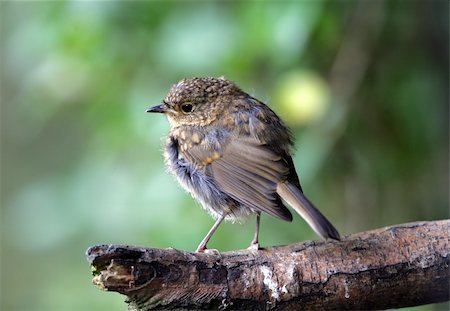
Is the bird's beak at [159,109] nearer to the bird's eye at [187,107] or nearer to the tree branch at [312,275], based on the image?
the bird's eye at [187,107]

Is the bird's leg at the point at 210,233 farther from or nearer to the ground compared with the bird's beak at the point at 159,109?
nearer to the ground

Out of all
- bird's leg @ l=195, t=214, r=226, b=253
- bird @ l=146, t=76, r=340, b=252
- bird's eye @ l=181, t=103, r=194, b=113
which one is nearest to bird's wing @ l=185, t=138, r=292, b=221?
bird @ l=146, t=76, r=340, b=252

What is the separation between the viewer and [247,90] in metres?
4.55

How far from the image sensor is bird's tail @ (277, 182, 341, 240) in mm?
3033

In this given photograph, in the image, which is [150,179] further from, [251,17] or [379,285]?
[379,285]

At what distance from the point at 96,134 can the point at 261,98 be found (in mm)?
1247

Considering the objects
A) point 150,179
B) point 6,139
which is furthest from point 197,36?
point 6,139

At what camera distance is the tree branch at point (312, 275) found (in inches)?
109

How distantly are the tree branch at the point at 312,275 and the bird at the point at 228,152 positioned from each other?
0.80ft

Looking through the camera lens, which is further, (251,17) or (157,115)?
(157,115)

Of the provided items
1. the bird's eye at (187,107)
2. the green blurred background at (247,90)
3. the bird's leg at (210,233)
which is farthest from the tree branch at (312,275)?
the bird's eye at (187,107)

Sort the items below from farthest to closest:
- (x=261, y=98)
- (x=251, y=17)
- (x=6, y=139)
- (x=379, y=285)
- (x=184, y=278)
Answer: (x=6, y=139) < (x=261, y=98) < (x=251, y=17) < (x=379, y=285) < (x=184, y=278)

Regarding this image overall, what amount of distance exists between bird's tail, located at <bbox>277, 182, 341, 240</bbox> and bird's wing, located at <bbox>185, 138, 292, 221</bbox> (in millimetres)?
44

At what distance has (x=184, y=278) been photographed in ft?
9.19
